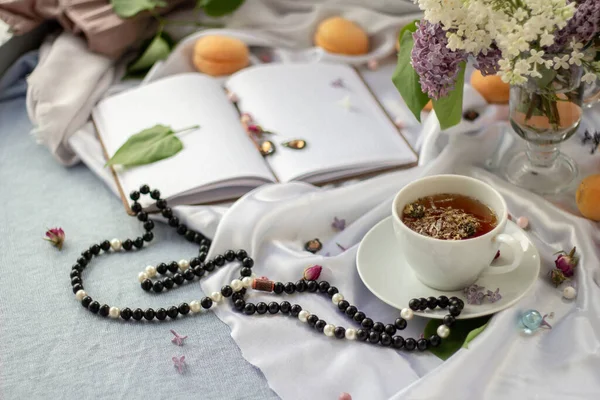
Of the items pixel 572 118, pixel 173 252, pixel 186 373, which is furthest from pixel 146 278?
pixel 572 118

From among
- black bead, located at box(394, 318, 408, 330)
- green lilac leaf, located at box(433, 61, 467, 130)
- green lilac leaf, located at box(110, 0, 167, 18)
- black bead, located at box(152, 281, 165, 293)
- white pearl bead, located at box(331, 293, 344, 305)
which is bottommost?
black bead, located at box(152, 281, 165, 293)

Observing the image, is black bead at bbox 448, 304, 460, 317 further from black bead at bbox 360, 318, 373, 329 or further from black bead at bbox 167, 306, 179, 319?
black bead at bbox 167, 306, 179, 319

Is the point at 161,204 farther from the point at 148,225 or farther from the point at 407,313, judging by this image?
the point at 407,313

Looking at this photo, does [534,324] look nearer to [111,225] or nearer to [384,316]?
[384,316]

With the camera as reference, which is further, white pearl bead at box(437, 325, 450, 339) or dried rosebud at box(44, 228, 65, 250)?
dried rosebud at box(44, 228, 65, 250)

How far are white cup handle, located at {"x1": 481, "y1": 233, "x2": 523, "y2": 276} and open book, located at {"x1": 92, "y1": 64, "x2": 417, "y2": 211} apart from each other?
12.5 inches

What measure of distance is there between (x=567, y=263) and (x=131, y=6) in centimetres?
102

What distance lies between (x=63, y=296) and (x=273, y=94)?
1.90 ft

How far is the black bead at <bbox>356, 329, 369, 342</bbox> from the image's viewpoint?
1029mm

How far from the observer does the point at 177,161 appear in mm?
1335

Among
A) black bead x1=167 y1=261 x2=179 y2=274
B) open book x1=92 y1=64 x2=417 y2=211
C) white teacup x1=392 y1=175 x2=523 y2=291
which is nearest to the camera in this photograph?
white teacup x1=392 y1=175 x2=523 y2=291

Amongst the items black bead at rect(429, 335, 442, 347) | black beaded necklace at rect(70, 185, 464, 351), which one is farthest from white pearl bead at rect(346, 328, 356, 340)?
black bead at rect(429, 335, 442, 347)

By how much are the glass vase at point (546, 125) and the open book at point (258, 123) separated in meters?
0.20

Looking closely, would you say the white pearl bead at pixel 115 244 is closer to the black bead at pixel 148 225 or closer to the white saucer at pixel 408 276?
the black bead at pixel 148 225
